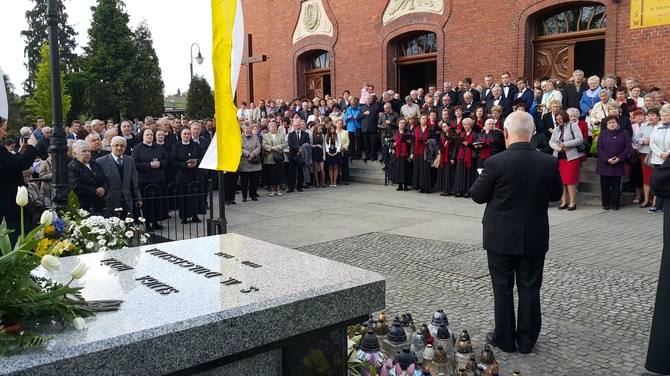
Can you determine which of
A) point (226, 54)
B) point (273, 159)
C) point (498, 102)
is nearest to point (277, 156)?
point (273, 159)

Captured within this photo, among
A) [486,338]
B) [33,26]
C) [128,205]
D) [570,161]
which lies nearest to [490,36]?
[570,161]

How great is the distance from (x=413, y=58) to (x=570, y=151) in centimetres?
1044

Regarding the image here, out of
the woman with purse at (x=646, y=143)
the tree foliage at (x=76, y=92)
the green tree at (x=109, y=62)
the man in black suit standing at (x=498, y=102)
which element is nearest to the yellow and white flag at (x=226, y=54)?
the woman with purse at (x=646, y=143)

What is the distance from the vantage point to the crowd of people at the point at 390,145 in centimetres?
1035

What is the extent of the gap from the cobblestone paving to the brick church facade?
790 cm

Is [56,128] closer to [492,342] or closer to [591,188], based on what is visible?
[492,342]

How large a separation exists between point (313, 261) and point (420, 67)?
812 inches

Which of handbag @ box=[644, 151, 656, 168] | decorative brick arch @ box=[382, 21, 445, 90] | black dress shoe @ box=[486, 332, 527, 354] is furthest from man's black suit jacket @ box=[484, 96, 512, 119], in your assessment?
black dress shoe @ box=[486, 332, 527, 354]

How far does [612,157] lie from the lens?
12039mm

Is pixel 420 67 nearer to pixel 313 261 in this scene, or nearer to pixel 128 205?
pixel 128 205

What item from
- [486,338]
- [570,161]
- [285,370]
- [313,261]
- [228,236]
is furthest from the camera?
[570,161]

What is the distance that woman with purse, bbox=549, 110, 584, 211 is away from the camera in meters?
12.2

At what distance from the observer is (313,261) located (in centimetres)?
384

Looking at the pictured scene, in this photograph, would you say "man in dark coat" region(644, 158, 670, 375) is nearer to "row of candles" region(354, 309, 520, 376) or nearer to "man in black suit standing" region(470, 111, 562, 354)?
"man in black suit standing" region(470, 111, 562, 354)
